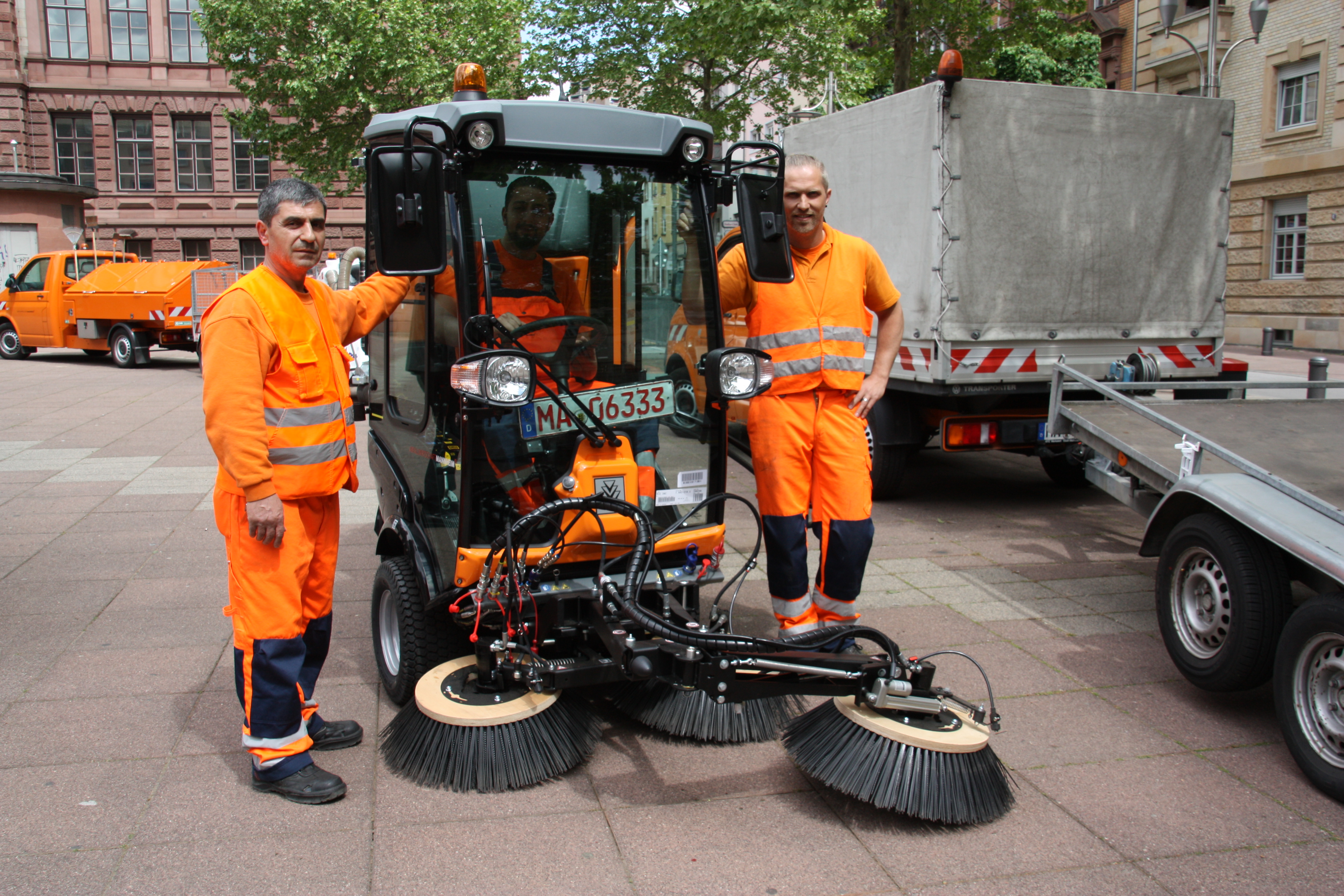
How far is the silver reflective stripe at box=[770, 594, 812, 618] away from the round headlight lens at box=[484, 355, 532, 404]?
1.40 m

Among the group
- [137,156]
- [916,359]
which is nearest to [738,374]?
[916,359]

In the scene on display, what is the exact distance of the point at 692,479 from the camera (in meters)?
3.72

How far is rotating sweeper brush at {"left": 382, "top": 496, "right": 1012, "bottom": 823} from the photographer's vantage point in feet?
9.43

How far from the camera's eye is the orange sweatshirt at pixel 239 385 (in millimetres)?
2971

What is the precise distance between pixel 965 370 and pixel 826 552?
11.2ft

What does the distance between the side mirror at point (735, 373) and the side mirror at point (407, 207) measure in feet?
3.12

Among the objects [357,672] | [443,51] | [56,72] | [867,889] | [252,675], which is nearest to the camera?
[867,889]

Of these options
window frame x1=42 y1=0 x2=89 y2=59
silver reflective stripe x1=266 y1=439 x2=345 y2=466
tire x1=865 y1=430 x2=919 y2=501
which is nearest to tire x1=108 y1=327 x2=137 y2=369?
tire x1=865 y1=430 x2=919 y2=501

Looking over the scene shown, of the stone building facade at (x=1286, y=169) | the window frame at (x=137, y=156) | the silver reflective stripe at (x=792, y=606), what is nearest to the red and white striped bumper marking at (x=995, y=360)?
the silver reflective stripe at (x=792, y=606)

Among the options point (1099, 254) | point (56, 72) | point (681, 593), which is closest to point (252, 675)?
point (681, 593)

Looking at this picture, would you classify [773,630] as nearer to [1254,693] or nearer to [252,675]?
[1254,693]

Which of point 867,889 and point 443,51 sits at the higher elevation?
point 443,51

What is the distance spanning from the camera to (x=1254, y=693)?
4.01m

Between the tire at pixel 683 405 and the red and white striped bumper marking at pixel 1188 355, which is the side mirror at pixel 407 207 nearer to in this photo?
the tire at pixel 683 405
